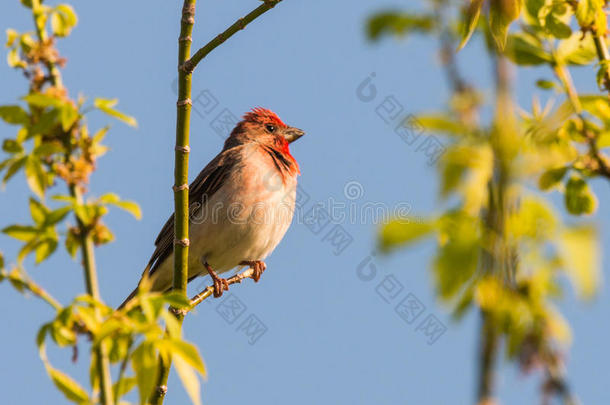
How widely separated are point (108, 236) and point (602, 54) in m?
2.33

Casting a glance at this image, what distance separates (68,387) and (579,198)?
2303 millimetres

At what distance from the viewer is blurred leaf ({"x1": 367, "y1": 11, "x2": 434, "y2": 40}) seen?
2791 mm

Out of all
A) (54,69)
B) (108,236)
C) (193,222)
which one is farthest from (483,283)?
(193,222)

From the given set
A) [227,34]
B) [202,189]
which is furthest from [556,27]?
[202,189]

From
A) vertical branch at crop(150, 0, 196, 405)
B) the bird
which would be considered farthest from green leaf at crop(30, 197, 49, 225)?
the bird

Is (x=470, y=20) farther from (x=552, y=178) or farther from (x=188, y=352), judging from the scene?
(x=188, y=352)

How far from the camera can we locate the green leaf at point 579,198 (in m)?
3.41

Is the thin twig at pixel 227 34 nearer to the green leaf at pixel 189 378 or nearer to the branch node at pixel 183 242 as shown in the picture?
the branch node at pixel 183 242

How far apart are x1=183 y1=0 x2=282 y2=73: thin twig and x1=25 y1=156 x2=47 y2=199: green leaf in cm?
145

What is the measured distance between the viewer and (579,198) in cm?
345

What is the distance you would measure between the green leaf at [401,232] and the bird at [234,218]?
6.20 m

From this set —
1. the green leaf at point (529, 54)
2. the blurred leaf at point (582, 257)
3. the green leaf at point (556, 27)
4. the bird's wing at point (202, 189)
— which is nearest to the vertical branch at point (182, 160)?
the green leaf at point (529, 54)

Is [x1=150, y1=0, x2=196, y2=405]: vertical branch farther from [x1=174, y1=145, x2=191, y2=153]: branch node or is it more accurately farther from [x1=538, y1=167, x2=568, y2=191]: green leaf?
[x1=538, y1=167, x2=568, y2=191]: green leaf

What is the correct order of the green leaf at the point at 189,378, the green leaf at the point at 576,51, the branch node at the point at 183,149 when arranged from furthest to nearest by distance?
the branch node at the point at 183,149
the green leaf at the point at 576,51
the green leaf at the point at 189,378
